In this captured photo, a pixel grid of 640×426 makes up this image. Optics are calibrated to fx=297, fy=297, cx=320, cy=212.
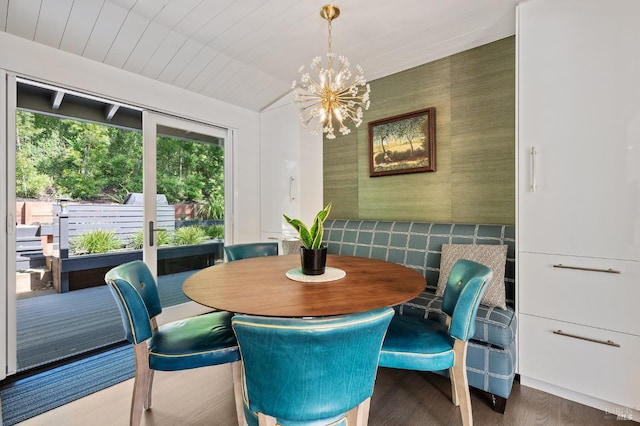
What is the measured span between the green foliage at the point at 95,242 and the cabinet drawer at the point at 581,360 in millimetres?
5892

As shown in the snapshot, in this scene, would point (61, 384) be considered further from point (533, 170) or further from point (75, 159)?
point (75, 159)

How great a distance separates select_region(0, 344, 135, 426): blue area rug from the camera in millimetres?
1775

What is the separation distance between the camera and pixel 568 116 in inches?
72.9

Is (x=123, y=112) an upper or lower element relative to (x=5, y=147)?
upper

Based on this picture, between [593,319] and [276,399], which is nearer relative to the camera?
[276,399]

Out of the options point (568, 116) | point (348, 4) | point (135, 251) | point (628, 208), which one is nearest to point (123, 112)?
point (135, 251)

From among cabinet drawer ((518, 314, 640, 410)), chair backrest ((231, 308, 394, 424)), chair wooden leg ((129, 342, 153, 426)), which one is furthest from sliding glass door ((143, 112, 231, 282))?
cabinet drawer ((518, 314, 640, 410))

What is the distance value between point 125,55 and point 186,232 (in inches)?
68.5

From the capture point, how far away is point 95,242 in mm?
4984

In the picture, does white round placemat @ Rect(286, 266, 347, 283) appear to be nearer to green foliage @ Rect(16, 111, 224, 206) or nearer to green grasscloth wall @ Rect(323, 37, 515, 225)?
green grasscloth wall @ Rect(323, 37, 515, 225)

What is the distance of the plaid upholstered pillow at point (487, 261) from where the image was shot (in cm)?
196

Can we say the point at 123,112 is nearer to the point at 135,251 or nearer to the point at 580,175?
the point at 135,251

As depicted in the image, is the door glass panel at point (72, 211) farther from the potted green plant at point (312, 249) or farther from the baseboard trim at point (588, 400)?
Result: the baseboard trim at point (588, 400)

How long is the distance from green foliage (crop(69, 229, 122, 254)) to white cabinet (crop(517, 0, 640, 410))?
5.89 meters
